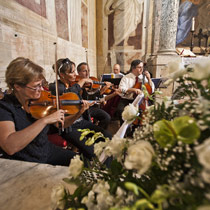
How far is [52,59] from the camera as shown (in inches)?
147

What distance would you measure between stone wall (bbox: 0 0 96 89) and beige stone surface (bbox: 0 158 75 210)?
6.97 feet

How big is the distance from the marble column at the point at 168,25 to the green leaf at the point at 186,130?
6099 mm

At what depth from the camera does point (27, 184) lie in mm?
709

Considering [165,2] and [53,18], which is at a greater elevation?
[165,2]

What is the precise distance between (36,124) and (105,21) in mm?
6955

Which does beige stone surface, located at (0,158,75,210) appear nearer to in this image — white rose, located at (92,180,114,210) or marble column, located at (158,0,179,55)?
white rose, located at (92,180,114,210)

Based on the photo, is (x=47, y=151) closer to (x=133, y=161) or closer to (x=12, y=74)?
(x=12, y=74)

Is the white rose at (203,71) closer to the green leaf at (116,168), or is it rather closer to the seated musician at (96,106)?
the green leaf at (116,168)

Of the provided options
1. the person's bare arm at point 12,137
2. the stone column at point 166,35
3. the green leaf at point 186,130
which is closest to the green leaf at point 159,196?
the green leaf at point 186,130

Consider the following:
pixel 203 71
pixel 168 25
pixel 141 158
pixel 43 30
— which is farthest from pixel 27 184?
pixel 168 25

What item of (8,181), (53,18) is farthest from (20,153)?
(53,18)

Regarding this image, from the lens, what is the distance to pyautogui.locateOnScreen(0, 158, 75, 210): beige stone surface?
61 centimetres

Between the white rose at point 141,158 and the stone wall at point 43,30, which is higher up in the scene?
the stone wall at point 43,30

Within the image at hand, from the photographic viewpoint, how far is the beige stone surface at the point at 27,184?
1.99 ft
